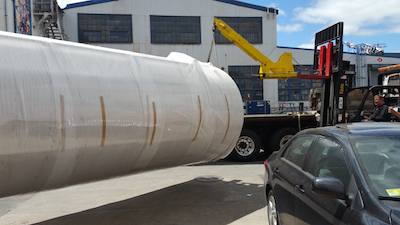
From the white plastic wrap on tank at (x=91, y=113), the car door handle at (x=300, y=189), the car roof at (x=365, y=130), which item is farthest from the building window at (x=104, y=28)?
the car door handle at (x=300, y=189)

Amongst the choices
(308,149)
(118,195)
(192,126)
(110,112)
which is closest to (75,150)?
(110,112)

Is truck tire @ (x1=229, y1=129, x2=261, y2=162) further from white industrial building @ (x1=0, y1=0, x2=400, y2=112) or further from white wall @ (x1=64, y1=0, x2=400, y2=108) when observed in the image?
white industrial building @ (x1=0, y1=0, x2=400, y2=112)

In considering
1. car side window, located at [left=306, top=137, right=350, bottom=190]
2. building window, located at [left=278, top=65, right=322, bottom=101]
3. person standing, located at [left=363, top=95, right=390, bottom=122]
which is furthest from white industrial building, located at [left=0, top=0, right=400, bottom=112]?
car side window, located at [left=306, top=137, right=350, bottom=190]

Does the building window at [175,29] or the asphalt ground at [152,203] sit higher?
the building window at [175,29]

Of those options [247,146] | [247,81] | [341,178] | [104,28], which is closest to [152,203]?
[341,178]

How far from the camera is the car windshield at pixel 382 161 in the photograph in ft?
7.64

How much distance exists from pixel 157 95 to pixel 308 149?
7.80 feet

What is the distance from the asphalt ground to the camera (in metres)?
4.64

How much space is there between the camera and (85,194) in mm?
5984

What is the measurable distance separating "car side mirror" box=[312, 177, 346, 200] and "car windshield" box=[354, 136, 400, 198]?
0.26 meters

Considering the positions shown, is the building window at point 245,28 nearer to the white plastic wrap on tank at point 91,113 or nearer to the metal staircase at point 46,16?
the metal staircase at point 46,16

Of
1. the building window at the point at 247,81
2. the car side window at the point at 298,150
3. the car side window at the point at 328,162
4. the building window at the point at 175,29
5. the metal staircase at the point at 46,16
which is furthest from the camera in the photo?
the building window at the point at 247,81

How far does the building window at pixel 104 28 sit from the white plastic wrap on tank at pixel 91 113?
76.5 feet

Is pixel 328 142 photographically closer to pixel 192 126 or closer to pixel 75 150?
pixel 192 126
